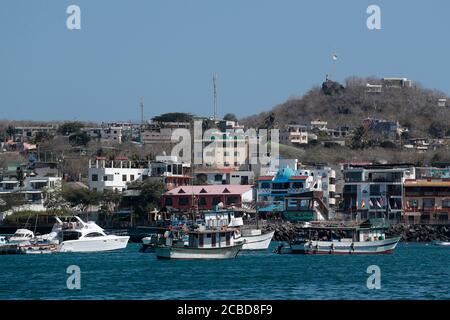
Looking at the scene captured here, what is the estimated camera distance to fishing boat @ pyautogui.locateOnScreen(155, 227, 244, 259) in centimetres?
5675

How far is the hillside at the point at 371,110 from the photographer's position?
17988 centimetres

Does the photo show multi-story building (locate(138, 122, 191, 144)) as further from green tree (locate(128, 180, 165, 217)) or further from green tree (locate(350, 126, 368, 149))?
green tree (locate(128, 180, 165, 217))

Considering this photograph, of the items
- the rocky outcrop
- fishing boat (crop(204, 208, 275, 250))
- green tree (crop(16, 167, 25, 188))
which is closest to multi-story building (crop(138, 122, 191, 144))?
green tree (crop(16, 167, 25, 188))

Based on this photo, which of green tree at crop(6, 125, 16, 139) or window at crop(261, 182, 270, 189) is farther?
green tree at crop(6, 125, 16, 139)

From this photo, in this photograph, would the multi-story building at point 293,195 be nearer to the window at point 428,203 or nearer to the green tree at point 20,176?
the window at point 428,203

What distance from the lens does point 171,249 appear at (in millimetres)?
57344

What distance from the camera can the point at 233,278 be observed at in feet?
137

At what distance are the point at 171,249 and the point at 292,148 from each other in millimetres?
81833

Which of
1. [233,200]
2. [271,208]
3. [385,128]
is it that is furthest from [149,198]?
[385,128]

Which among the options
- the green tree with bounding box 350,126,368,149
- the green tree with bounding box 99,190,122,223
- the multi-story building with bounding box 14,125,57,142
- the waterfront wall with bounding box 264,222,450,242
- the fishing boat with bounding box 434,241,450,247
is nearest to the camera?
the fishing boat with bounding box 434,241,450,247

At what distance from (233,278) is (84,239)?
31745mm

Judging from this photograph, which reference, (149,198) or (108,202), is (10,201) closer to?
(108,202)
